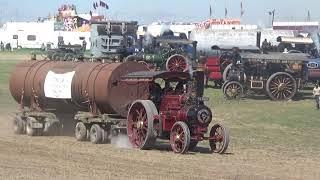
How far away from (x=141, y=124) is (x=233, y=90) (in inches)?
546

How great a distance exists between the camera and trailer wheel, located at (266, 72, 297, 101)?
28.8 meters

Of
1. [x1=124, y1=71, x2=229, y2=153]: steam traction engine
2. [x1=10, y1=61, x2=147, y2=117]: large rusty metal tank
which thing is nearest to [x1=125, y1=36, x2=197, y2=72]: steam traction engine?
[x1=10, y1=61, x2=147, y2=117]: large rusty metal tank

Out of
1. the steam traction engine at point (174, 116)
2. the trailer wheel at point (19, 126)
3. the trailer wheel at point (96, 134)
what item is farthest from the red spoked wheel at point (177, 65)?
the trailer wheel at point (19, 126)

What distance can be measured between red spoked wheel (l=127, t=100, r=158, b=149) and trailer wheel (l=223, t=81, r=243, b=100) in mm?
13314

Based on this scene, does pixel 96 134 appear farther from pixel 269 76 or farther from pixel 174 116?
pixel 269 76

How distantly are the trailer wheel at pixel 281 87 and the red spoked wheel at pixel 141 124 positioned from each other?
44.5 ft

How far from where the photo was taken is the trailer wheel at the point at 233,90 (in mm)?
29031

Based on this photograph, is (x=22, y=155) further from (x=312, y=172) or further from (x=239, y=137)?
(x=239, y=137)

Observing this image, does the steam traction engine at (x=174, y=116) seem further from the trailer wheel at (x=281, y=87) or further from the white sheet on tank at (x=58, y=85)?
the trailer wheel at (x=281, y=87)

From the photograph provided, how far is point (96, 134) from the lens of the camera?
55.7 ft

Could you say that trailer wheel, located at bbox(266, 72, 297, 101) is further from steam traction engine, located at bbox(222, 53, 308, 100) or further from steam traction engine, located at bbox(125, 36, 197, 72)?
steam traction engine, located at bbox(125, 36, 197, 72)

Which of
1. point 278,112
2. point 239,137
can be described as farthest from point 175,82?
point 278,112

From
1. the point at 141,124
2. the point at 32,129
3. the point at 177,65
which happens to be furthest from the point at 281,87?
the point at 141,124

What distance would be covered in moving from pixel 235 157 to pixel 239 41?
1691 inches
